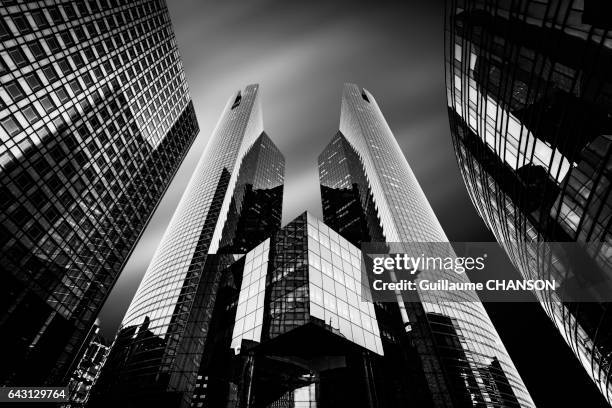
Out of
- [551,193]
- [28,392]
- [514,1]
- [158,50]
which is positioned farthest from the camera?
[158,50]

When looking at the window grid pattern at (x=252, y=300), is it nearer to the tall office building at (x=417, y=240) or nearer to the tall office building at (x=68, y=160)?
the tall office building at (x=68, y=160)

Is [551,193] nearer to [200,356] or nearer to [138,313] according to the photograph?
[200,356]

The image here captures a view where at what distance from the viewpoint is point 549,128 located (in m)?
26.2

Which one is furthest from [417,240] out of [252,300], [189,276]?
[252,300]

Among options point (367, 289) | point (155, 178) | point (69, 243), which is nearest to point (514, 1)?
point (367, 289)

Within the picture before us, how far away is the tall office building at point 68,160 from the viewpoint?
42406 millimetres

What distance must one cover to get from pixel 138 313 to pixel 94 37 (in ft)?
203

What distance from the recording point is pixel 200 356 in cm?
6925

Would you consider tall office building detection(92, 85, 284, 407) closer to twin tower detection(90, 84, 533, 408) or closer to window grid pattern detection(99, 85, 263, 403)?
window grid pattern detection(99, 85, 263, 403)

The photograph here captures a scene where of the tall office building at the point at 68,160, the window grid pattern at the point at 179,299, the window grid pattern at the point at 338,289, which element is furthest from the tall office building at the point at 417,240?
the tall office building at the point at 68,160

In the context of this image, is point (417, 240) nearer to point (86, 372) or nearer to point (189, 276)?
point (189, 276)

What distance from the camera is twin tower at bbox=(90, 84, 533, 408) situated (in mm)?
34531

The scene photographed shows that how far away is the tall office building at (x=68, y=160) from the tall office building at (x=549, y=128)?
5366 cm

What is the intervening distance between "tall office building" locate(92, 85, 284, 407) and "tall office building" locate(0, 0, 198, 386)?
16431mm
